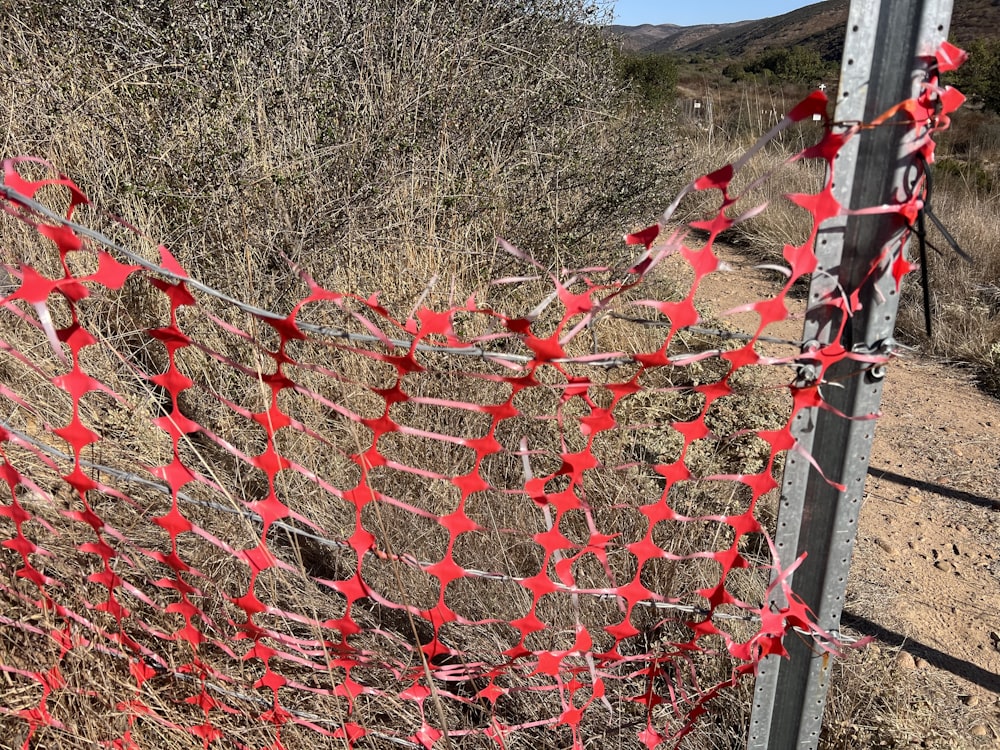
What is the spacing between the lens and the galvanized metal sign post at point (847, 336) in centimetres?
92

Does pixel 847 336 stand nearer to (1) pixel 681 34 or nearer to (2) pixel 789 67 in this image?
(2) pixel 789 67

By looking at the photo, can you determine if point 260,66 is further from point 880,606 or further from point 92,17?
point 880,606

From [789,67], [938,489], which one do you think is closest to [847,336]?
[938,489]

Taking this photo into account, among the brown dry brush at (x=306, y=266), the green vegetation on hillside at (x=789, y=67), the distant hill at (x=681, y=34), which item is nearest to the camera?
the brown dry brush at (x=306, y=266)

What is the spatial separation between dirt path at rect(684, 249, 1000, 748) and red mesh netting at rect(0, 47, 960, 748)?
1.71 feet

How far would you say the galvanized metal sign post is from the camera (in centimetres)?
92

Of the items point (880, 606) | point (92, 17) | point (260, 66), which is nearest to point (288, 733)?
point (880, 606)

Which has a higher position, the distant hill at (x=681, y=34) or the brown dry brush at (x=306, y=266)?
the distant hill at (x=681, y=34)

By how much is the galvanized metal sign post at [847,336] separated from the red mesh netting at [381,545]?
0.03 meters

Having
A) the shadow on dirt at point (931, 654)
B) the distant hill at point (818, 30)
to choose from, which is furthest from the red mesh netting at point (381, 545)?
the distant hill at point (818, 30)

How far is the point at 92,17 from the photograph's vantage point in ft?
11.0

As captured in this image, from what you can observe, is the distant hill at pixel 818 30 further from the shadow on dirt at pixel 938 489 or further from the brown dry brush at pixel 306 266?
the shadow on dirt at pixel 938 489

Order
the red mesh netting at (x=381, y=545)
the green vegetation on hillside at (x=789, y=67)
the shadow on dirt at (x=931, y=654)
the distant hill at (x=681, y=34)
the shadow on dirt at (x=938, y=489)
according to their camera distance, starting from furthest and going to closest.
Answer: the distant hill at (x=681, y=34) → the green vegetation on hillside at (x=789, y=67) → the shadow on dirt at (x=938, y=489) → the shadow on dirt at (x=931, y=654) → the red mesh netting at (x=381, y=545)

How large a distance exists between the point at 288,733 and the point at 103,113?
2.61m
